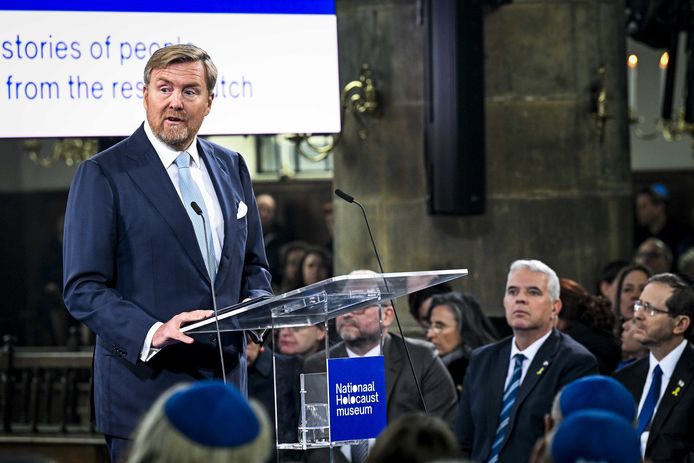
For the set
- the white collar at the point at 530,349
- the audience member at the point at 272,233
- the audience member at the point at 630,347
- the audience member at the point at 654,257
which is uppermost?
the audience member at the point at 272,233

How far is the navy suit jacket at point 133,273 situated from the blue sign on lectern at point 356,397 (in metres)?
0.28

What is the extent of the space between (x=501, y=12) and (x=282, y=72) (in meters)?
2.42

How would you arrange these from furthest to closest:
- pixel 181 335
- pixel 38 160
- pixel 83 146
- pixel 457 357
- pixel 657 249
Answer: pixel 38 160 → pixel 83 146 → pixel 657 249 → pixel 457 357 → pixel 181 335

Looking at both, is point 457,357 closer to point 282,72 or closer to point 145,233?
point 282,72

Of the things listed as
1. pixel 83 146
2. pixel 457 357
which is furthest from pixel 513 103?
pixel 83 146

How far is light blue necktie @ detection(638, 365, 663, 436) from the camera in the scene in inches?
205

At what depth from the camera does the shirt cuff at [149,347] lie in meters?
3.56

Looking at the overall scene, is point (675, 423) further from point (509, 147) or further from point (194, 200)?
point (509, 147)

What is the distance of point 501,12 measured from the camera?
24.4 ft

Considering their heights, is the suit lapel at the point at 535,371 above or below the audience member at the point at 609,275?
below

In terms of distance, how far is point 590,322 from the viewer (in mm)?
6605

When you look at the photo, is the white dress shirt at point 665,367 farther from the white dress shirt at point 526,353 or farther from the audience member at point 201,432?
the audience member at point 201,432

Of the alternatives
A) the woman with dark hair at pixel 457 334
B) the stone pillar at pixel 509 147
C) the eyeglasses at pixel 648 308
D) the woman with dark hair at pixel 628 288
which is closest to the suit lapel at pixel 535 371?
the eyeglasses at pixel 648 308

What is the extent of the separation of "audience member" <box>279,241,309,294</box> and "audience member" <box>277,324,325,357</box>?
16.5 feet
